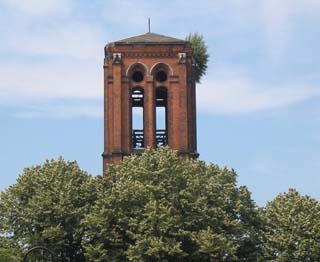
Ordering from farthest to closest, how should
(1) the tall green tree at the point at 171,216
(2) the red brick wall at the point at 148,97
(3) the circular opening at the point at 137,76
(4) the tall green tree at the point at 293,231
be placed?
(3) the circular opening at the point at 137,76, (2) the red brick wall at the point at 148,97, (4) the tall green tree at the point at 293,231, (1) the tall green tree at the point at 171,216

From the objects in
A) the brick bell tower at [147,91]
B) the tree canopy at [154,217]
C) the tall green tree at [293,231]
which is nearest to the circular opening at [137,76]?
the brick bell tower at [147,91]

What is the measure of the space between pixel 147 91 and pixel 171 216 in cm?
1527

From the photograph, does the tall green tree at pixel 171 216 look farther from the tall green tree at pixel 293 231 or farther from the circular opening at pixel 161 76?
the circular opening at pixel 161 76

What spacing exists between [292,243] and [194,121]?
53.5 ft

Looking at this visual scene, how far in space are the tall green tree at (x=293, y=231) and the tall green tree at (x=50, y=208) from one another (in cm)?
971

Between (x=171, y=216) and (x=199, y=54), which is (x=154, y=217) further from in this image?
(x=199, y=54)

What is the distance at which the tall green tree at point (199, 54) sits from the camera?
79.3 m

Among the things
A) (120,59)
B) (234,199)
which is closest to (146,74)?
(120,59)

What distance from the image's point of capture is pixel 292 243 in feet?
203

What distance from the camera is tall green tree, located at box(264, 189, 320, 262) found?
61406 millimetres

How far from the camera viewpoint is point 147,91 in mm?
73875

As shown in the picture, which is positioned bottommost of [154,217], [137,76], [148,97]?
[154,217]

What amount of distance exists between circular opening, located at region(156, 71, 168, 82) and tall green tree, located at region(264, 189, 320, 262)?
46.0ft

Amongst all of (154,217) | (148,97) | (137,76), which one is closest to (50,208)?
(154,217)
